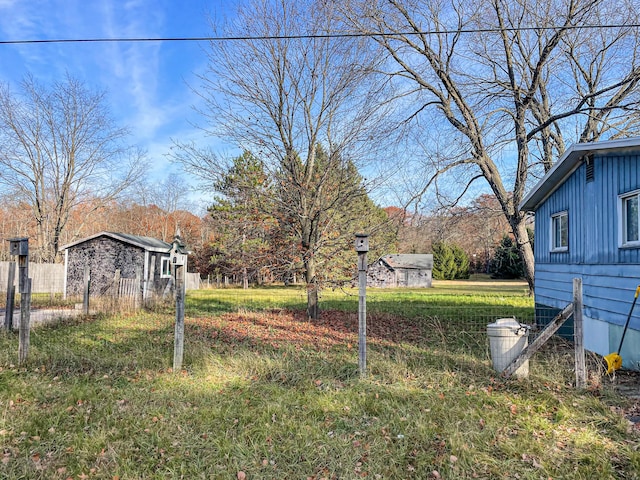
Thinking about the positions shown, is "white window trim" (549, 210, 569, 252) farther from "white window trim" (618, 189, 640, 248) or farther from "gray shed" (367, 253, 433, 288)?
"gray shed" (367, 253, 433, 288)

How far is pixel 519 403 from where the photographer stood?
14.5 feet

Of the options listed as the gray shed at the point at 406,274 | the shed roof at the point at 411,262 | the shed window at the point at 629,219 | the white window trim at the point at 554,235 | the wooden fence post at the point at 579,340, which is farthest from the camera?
the shed roof at the point at 411,262

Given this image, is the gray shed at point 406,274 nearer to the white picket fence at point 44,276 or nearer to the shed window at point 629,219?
the white picket fence at point 44,276

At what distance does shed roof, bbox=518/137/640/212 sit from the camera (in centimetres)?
620

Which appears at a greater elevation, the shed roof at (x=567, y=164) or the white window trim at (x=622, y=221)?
the shed roof at (x=567, y=164)

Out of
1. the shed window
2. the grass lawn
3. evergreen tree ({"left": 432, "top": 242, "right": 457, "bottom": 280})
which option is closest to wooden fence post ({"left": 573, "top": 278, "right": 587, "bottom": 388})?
the grass lawn

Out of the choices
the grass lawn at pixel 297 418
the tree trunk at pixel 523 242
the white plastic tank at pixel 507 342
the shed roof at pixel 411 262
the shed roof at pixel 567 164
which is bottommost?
the grass lawn at pixel 297 418

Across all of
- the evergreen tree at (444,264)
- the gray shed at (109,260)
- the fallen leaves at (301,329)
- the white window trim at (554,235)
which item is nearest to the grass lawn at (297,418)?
the fallen leaves at (301,329)

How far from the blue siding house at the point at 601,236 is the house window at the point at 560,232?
24 millimetres

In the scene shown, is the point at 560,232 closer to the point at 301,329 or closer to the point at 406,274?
the point at 301,329

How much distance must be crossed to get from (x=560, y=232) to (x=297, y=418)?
785cm

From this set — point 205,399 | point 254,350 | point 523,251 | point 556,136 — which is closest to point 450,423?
point 205,399

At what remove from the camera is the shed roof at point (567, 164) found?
20.4ft

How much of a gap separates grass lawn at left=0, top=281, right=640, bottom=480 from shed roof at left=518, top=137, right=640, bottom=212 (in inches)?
141
